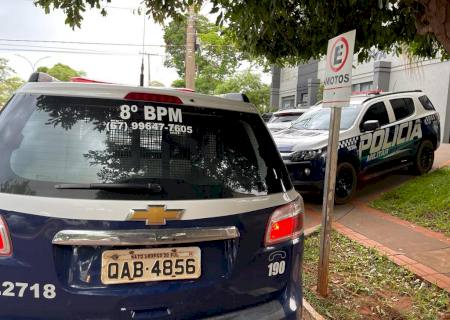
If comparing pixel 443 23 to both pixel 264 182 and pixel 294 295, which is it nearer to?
pixel 264 182

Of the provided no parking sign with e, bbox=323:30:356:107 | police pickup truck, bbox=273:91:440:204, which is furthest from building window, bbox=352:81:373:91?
no parking sign with e, bbox=323:30:356:107

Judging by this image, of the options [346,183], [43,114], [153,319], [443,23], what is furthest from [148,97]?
[346,183]

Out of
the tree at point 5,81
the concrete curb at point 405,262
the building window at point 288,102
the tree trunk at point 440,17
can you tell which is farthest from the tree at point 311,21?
the tree at point 5,81

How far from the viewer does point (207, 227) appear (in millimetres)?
2113

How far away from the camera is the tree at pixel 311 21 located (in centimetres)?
409

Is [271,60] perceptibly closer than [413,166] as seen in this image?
Yes

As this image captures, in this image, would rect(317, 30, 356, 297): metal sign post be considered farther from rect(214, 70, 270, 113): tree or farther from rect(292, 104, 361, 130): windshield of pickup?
rect(214, 70, 270, 113): tree

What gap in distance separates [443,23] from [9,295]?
11.8 feet

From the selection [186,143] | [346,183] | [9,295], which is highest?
[186,143]

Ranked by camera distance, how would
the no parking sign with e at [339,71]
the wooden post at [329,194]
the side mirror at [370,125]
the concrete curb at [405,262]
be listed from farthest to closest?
the side mirror at [370,125], the concrete curb at [405,262], the wooden post at [329,194], the no parking sign with e at [339,71]

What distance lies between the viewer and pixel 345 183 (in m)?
7.58

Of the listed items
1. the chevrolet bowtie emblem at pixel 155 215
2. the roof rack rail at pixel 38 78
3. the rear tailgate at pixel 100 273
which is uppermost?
the roof rack rail at pixel 38 78

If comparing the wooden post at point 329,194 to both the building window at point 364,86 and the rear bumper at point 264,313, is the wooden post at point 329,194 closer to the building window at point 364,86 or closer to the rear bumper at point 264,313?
the rear bumper at point 264,313

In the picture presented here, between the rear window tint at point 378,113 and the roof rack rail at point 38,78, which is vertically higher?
the roof rack rail at point 38,78
